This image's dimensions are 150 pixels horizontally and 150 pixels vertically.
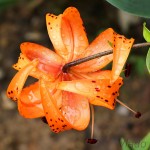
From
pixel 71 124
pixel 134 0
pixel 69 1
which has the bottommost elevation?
pixel 69 1

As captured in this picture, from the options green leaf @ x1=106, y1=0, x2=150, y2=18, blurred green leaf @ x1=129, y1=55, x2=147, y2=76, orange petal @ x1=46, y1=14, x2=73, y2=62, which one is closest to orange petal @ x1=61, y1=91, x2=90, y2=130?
orange petal @ x1=46, y1=14, x2=73, y2=62

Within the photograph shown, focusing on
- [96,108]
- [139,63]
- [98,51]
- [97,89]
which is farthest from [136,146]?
[96,108]

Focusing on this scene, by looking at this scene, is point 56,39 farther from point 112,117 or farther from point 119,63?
point 112,117

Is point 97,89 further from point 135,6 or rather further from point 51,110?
point 135,6

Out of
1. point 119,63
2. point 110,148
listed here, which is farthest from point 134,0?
point 110,148

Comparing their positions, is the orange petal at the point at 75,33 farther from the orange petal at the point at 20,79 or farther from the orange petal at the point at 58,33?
the orange petal at the point at 20,79

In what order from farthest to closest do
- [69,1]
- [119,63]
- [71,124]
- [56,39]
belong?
[69,1], [56,39], [71,124], [119,63]
